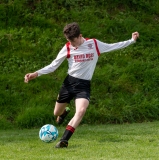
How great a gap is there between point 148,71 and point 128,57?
1.06 m

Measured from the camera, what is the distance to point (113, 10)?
1817 centimetres

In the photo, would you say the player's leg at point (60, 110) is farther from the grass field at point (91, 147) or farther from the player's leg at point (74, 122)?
the player's leg at point (74, 122)

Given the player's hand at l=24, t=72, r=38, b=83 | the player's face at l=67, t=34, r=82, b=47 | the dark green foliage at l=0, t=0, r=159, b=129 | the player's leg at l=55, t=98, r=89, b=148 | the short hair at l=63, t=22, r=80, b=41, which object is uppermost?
the short hair at l=63, t=22, r=80, b=41

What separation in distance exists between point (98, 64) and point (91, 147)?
25.6ft

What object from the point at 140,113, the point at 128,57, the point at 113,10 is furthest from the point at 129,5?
the point at 140,113

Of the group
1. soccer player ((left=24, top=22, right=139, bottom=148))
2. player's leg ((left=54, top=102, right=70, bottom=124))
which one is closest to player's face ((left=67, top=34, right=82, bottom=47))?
soccer player ((left=24, top=22, right=139, bottom=148))

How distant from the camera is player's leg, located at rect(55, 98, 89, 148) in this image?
807 centimetres

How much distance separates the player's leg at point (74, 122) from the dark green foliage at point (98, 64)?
454 cm

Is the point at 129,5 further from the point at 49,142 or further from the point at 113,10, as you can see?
the point at 49,142

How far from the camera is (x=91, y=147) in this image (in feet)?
26.5

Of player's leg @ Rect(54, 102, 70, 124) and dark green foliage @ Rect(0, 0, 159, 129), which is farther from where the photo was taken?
dark green foliage @ Rect(0, 0, 159, 129)

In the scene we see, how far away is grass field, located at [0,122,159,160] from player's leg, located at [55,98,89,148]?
0.13 metres

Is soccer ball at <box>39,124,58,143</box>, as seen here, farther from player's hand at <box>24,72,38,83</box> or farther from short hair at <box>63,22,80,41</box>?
short hair at <box>63,22,80,41</box>

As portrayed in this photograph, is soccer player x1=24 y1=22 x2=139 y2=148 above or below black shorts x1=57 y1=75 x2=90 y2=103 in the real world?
above
